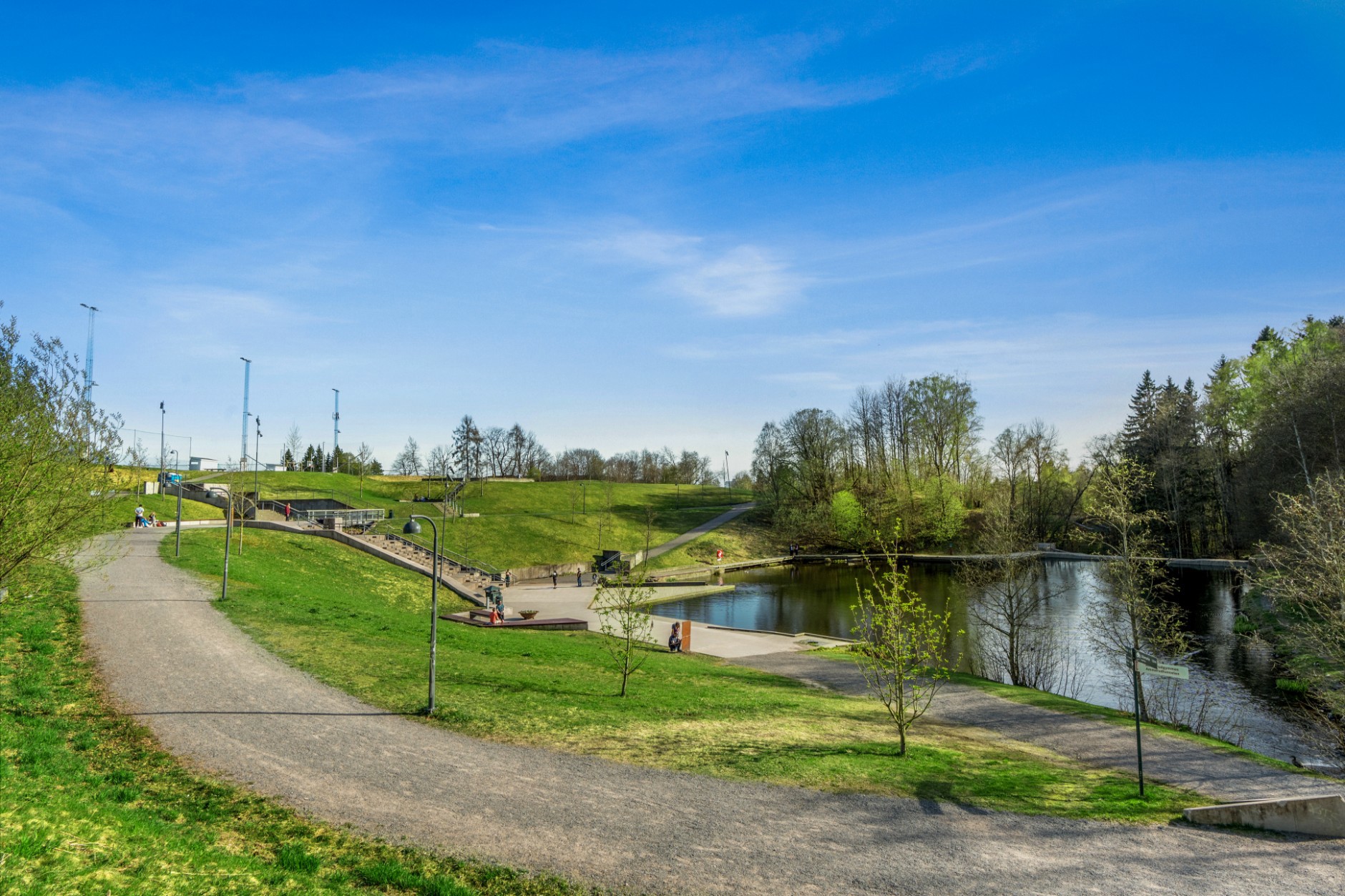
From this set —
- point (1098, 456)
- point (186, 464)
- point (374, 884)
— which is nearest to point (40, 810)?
point (374, 884)

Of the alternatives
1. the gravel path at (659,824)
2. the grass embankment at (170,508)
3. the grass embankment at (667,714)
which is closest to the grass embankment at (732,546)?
the grass embankment at (170,508)

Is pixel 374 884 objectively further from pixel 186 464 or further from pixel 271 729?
pixel 186 464

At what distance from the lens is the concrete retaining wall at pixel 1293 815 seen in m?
12.9

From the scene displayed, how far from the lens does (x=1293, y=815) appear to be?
13008 millimetres

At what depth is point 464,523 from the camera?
2665 inches

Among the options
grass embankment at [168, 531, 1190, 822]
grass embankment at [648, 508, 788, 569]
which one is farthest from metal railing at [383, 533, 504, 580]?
grass embankment at [168, 531, 1190, 822]

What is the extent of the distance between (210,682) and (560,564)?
146 feet

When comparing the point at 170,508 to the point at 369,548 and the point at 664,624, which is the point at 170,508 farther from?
Result: the point at 664,624

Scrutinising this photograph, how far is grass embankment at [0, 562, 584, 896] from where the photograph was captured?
7906mm

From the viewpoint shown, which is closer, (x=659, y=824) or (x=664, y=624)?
(x=659, y=824)

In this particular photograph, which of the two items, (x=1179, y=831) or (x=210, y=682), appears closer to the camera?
(x=1179, y=831)

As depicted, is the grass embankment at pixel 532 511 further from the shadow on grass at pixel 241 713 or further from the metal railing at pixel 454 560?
the shadow on grass at pixel 241 713

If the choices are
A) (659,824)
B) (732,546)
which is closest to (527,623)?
(659,824)

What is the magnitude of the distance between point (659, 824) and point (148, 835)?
6.87 meters
